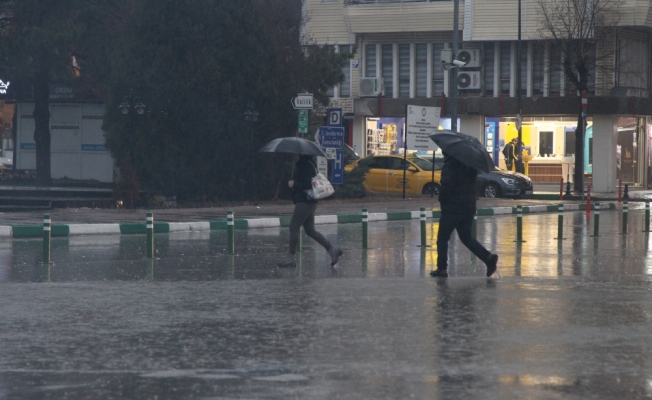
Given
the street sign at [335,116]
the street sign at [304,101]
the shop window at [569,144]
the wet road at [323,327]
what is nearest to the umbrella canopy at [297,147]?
the wet road at [323,327]

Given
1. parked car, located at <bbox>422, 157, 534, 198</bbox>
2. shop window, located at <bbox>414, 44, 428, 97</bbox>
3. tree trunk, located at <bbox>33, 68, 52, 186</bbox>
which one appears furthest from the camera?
shop window, located at <bbox>414, 44, 428, 97</bbox>

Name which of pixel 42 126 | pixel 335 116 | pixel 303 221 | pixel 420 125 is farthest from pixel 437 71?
pixel 303 221

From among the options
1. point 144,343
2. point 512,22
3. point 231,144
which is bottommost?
point 144,343

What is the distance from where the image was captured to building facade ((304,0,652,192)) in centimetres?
4359

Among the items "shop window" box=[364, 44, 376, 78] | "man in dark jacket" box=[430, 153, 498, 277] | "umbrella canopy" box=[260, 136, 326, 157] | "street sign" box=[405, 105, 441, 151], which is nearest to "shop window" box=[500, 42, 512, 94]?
"shop window" box=[364, 44, 376, 78]

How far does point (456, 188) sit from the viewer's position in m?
12.7

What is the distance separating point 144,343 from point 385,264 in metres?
6.85

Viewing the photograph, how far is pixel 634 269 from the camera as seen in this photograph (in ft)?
46.9

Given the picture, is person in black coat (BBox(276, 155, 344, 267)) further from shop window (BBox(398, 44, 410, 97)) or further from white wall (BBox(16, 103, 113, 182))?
shop window (BBox(398, 44, 410, 97))

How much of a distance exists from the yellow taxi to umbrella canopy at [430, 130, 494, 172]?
21257 millimetres

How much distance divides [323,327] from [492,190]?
2634 centimetres

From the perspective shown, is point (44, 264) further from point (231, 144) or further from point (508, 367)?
point (231, 144)

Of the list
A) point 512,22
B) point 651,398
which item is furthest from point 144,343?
point 512,22

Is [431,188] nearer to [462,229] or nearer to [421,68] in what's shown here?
[421,68]
